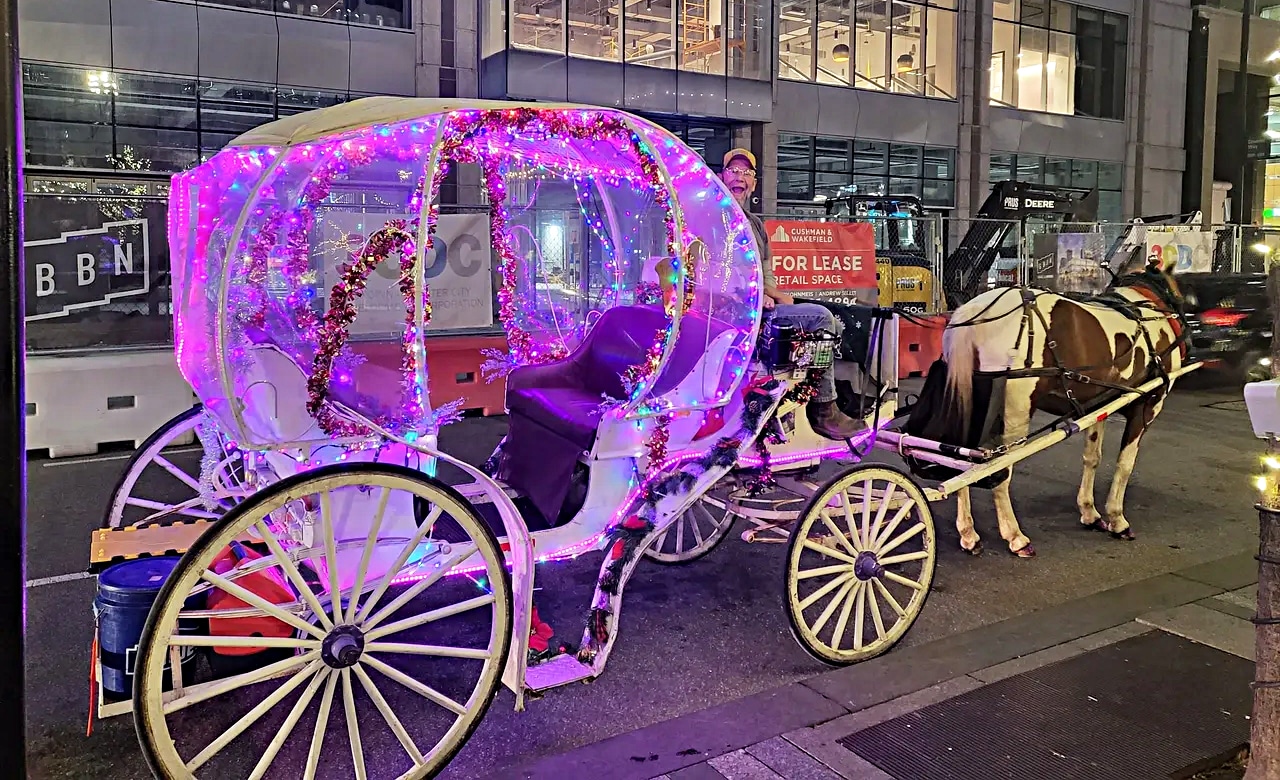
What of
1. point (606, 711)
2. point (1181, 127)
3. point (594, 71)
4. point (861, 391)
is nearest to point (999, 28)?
point (1181, 127)

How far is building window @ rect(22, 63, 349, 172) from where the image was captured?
14188 mm

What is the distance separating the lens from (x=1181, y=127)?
29.1 metres

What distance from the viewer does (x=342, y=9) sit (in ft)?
54.1

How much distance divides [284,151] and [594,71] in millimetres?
15269

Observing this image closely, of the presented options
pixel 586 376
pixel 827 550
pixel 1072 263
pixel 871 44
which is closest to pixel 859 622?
pixel 827 550

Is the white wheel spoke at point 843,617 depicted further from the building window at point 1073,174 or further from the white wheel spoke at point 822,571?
the building window at point 1073,174

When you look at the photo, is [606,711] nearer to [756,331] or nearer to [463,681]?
[463,681]

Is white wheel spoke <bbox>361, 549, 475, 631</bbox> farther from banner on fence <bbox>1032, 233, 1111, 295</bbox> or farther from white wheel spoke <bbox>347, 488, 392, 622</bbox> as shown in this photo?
banner on fence <bbox>1032, 233, 1111, 295</bbox>

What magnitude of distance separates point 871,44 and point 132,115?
1671 cm

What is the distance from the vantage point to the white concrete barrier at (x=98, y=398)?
8.84 metres

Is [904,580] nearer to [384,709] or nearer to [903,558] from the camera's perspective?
[903,558]

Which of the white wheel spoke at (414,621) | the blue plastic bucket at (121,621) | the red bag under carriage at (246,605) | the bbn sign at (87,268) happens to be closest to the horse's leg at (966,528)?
the white wheel spoke at (414,621)

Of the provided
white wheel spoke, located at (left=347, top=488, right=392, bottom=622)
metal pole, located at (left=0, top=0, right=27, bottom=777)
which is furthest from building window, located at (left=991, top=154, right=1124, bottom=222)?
metal pole, located at (left=0, top=0, right=27, bottom=777)

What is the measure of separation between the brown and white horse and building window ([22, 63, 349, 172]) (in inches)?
507
